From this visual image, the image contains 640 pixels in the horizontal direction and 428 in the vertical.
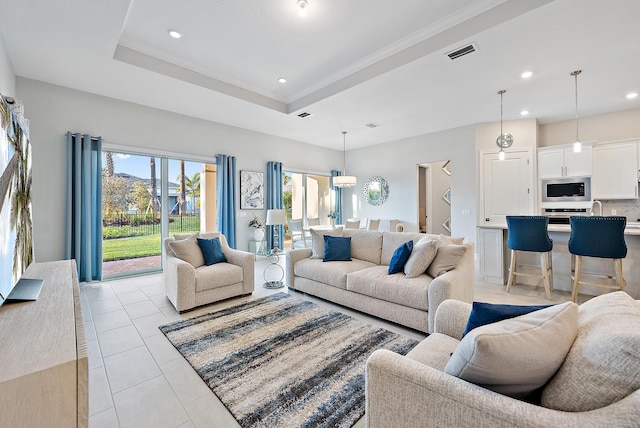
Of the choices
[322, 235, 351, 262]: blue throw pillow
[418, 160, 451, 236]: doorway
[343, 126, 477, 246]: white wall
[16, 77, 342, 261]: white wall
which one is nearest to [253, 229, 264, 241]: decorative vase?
[16, 77, 342, 261]: white wall

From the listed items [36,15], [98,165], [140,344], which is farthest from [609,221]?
[98,165]

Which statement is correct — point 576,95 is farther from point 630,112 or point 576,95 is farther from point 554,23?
point 554,23

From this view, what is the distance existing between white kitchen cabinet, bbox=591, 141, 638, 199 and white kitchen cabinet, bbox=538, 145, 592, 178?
0.46 feet

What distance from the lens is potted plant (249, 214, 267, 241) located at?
6.15 metres

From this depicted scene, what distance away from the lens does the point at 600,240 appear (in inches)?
125

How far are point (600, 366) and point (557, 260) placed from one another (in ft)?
13.1

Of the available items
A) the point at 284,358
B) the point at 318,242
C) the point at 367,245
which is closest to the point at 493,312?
the point at 284,358

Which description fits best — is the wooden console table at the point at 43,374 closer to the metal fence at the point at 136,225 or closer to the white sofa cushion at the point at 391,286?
the white sofa cushion at the point at 391,286

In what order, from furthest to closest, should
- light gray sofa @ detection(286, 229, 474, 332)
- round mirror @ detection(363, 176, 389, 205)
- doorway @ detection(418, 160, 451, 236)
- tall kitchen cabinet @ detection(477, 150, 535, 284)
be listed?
doorway @ detection(418, 160, 451, 236) < round mirror @ detection(363, 176, 389, 205) < tall kitchen cabinet @ detection(477, 150, 535, 284) < light gray sofa @ detection(286, 229, 474, 332)

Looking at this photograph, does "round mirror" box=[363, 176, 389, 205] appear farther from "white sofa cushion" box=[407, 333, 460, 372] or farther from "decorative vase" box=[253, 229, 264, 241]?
"white sofa cushion" box=[407, 333, 460, 372]

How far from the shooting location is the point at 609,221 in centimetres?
309

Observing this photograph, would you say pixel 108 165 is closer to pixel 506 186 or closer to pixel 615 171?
pixel 506 186

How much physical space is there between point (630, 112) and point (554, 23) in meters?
3.99

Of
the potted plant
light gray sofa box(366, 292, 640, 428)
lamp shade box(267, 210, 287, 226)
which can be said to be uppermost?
lamp shade box(267, 210, 287, 226)
